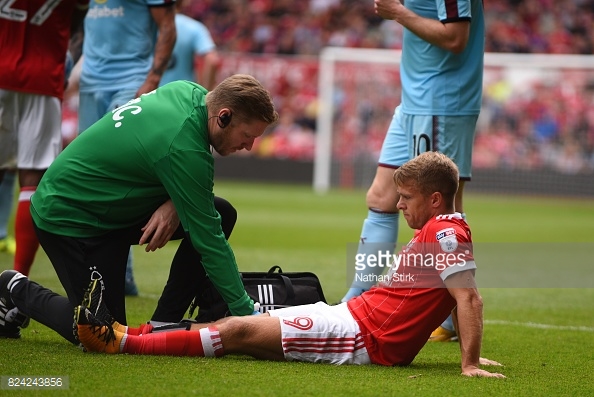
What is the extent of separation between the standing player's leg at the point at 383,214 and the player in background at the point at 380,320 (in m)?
1.21

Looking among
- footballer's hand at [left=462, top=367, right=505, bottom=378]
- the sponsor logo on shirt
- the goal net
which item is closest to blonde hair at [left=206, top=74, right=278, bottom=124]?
footballer's hand at [left=462, top=367, right=505, bottom=378]

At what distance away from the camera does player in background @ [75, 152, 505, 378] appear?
409 centimetres

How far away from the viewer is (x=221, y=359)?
4164 mm

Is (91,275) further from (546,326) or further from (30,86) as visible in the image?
(546,326)

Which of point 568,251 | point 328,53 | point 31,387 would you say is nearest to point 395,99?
point 328,53

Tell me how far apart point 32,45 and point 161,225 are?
7.08 ft

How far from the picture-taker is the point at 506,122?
18891 mm

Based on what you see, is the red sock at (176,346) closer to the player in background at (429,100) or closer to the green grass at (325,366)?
the green grass at (325,366)

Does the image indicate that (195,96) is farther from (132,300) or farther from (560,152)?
(560,152)

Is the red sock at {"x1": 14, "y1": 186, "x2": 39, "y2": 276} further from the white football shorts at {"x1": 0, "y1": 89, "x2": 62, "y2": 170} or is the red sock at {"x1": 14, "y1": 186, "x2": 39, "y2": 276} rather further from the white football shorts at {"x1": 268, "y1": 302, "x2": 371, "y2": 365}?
the white football shorts at {"x1": 268, "y1": 302, "x2": 371, "y2": 365}

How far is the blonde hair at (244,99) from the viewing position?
13.4 feet

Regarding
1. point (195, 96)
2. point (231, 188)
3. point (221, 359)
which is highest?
point (195, 96)

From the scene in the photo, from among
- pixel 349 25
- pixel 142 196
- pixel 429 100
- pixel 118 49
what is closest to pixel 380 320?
pixel 142 196

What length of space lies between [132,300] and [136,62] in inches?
72.1
